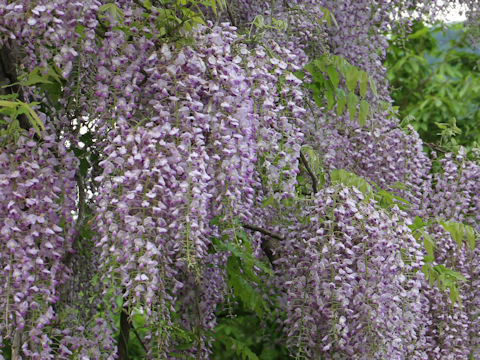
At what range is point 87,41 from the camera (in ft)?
9.27

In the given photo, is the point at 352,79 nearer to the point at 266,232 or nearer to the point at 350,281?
the point at 266,232

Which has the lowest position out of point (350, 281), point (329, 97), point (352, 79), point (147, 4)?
point (350, 281)

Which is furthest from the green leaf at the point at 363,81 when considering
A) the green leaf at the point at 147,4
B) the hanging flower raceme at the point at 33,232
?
the hanging flower raceme at the point at 33,232

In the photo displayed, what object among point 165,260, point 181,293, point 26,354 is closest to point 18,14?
point 165,260

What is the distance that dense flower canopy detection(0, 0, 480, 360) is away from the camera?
268 cm

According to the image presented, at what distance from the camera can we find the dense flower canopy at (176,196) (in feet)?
8.79

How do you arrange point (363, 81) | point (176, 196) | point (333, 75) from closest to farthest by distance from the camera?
point (176, 196), point (363, 81), point (333, 75)

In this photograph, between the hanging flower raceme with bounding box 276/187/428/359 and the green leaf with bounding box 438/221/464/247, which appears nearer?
the hanging flower raceme with bounding box 276/187/428/359

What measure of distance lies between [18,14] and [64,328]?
1.35m

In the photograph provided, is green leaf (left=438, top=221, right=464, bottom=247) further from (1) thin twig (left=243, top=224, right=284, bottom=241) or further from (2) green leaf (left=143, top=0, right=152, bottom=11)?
(2) green leaf (left=143, top=0, right=152, bottom=11)

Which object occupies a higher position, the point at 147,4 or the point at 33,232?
the point at 147,4

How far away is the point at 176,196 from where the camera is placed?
2.64m

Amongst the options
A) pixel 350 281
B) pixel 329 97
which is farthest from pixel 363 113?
pixel 350 281

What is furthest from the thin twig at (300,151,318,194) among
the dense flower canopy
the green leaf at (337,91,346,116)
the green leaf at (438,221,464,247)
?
the green leaf at (438,221,464,247)
